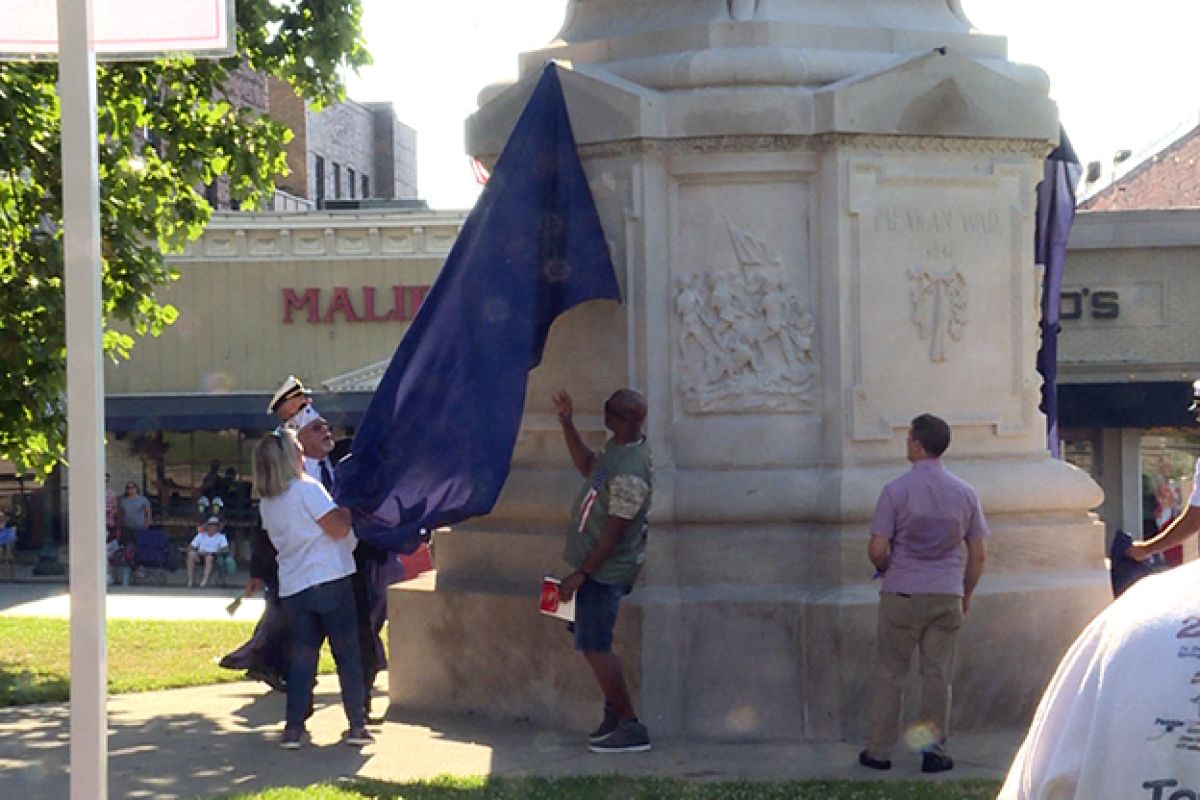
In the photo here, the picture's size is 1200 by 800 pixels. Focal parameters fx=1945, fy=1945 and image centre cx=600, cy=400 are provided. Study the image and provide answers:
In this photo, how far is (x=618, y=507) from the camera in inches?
352

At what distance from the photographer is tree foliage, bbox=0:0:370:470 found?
14648 mm

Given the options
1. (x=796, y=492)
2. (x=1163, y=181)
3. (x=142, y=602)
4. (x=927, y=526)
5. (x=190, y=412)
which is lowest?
(x=142, y=602)

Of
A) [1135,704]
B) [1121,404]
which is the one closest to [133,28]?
[1135,704]

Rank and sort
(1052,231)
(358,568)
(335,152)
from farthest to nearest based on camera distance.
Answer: (335,152), (1052,231), (358,568)

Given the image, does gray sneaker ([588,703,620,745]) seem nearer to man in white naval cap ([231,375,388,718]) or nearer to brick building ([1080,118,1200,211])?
man in white naval cap ([231,375,388,718])

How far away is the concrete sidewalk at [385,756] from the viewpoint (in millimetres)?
8578

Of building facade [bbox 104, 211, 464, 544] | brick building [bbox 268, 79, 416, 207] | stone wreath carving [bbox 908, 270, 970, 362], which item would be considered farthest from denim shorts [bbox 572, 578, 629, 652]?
brick building [bbox 268, 79, 416, 207]

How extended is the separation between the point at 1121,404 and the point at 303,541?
80.7 feet

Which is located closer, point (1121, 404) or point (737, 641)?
point (737, 641)

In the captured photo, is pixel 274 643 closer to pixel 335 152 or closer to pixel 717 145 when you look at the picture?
pixel 717 145

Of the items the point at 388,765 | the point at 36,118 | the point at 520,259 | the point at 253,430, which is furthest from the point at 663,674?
the point at 253,430

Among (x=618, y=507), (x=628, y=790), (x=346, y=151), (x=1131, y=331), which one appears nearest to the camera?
(x=628, y=790)

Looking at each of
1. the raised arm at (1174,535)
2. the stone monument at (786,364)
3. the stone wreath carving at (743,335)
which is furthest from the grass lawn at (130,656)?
the raised arm at (1174,535)

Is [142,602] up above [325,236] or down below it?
below
